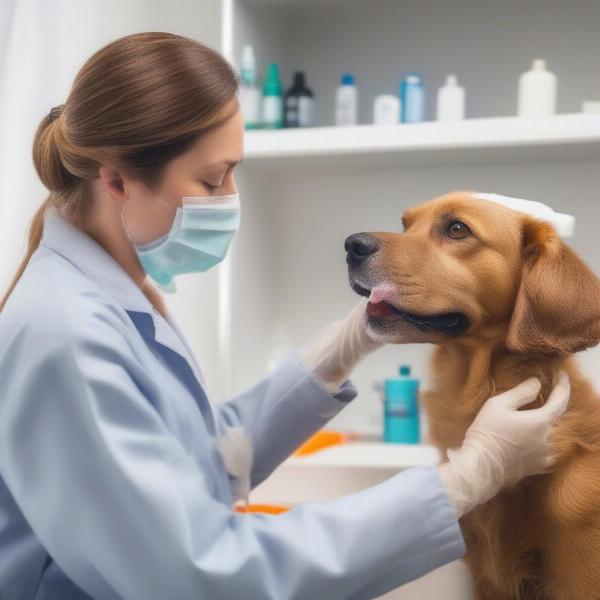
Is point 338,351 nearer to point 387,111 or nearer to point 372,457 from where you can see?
point 372,457

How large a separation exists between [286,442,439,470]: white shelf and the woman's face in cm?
91

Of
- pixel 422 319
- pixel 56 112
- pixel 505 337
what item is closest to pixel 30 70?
pixel 56 112

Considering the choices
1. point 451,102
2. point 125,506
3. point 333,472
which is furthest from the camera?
point 451,102

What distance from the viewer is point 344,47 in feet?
7.66

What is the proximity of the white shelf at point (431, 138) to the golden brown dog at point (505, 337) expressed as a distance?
26.9 inches

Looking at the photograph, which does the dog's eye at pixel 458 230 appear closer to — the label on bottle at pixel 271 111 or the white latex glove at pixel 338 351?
the white latex glove at pixel 338 351

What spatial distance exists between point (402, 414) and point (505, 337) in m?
0.96

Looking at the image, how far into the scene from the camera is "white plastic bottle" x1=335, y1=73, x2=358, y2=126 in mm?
2156

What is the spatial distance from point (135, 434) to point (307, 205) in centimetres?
152

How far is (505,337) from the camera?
1.18m

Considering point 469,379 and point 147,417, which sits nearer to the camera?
point 147,417

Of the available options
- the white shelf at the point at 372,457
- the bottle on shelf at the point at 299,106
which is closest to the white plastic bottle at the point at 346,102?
the bottle on shelf at the point at 299,106

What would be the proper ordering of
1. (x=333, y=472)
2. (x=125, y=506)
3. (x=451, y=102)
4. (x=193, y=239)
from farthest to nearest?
(x=451, y=102) < (x=333, y=472) < (x=193, y=239) < (x=125, y=506)

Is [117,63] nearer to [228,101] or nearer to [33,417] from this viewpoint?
[228,101]
